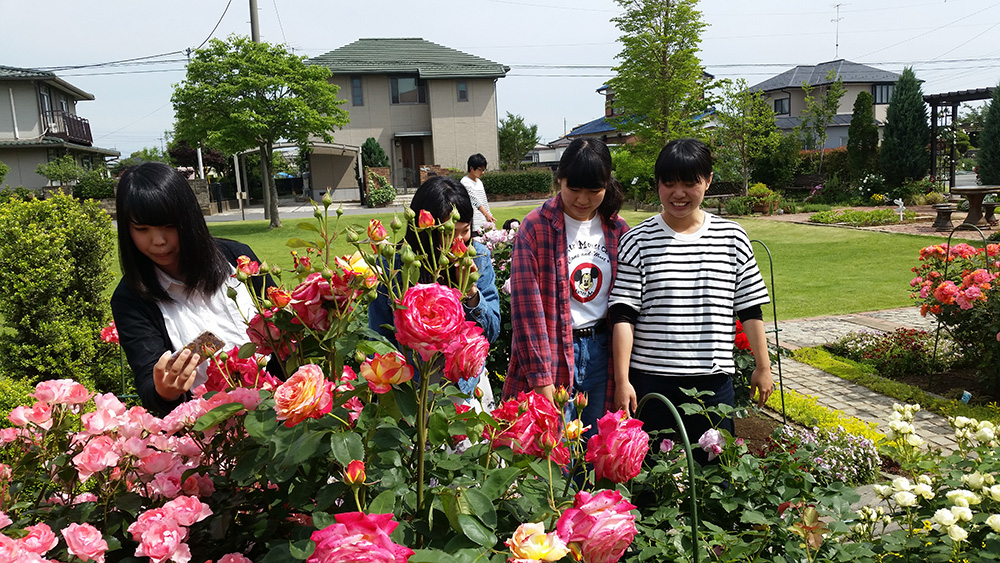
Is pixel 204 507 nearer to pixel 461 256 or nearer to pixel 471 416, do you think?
pixel 471 416

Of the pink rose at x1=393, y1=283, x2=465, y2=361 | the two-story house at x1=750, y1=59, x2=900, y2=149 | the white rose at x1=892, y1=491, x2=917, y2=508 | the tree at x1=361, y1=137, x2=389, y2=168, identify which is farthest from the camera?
the two-story house at x1=750, y1=59, x2=900, y2=149

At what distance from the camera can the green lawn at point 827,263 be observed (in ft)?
26.0

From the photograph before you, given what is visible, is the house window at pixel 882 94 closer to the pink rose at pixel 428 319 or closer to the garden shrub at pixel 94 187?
the garden shrub at pixel 94 187

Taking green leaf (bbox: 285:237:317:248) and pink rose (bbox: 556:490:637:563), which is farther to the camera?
green leaf (bbox: 285:237:317:248)

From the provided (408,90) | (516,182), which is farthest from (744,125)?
(408,90)

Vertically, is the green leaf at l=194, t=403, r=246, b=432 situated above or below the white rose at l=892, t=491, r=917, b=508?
above

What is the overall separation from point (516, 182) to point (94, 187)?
16348 mm

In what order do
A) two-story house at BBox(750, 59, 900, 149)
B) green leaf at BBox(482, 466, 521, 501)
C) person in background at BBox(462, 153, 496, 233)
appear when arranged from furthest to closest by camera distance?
two-story house at BBox(750, 59, 900, 149) < person in background at BBox(462, 153, 496, 233) < green leaf at BBox(482, 466, 521, 501)

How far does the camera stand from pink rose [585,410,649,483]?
1.13 meters

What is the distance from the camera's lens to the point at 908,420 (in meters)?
1.93

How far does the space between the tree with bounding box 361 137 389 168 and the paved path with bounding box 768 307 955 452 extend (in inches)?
973

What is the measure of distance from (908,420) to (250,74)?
57.5ft

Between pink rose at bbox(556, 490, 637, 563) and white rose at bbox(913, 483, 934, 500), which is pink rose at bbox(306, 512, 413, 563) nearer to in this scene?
pink rose at bbox(556, 490, 637, 563)

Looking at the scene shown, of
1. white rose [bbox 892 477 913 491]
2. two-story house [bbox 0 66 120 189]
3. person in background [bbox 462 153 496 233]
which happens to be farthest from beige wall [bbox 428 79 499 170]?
white rose [bbox 892 477 913 491]
